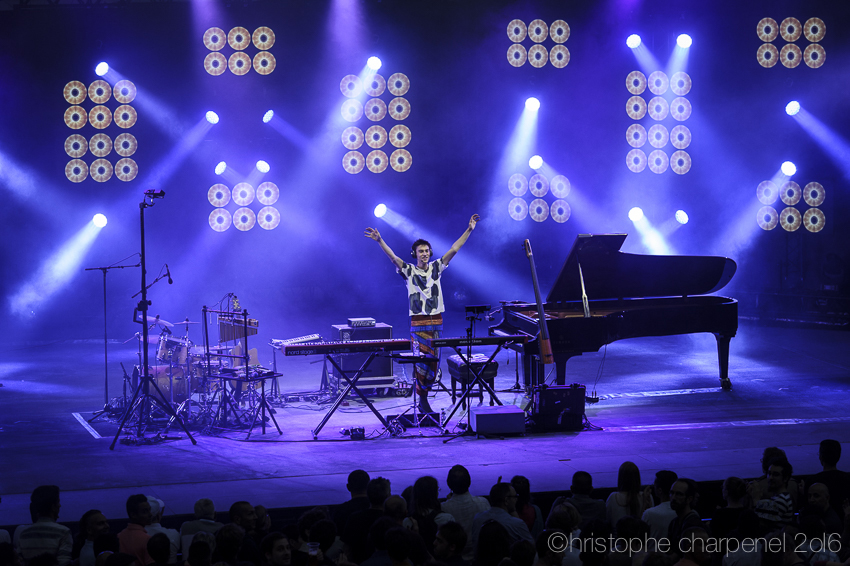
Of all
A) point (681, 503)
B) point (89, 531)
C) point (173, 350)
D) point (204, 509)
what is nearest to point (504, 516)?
point (681, 503)

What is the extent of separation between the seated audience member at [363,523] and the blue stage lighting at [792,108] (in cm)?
1508

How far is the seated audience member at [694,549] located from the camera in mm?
3393

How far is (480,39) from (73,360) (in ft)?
31.9

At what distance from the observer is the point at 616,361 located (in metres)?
11.8

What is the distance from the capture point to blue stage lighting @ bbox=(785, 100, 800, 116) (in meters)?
16.0

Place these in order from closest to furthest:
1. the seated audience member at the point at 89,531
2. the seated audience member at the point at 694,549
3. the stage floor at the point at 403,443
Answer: the seated audience member at the point at 694,549 → the seated audience member at the point at 89,531 → the stage floor at the point at 403,443

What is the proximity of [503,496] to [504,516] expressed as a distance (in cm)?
12

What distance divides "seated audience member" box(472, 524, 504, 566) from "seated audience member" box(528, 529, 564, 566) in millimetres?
145

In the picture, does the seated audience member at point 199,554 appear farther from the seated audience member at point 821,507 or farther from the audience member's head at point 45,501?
the seated audience member at point 821,507

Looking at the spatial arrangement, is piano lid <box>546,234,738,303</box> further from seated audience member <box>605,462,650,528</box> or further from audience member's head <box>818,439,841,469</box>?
seated audience member <box>605,462,650,528</box>

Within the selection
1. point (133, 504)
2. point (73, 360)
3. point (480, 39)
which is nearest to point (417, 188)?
point (480, 39)

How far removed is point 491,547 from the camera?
345 cm

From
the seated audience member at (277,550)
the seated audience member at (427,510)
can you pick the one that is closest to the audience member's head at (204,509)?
the seated audience member at (277,550)

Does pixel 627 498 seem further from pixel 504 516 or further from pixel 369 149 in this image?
pixel 369 149
